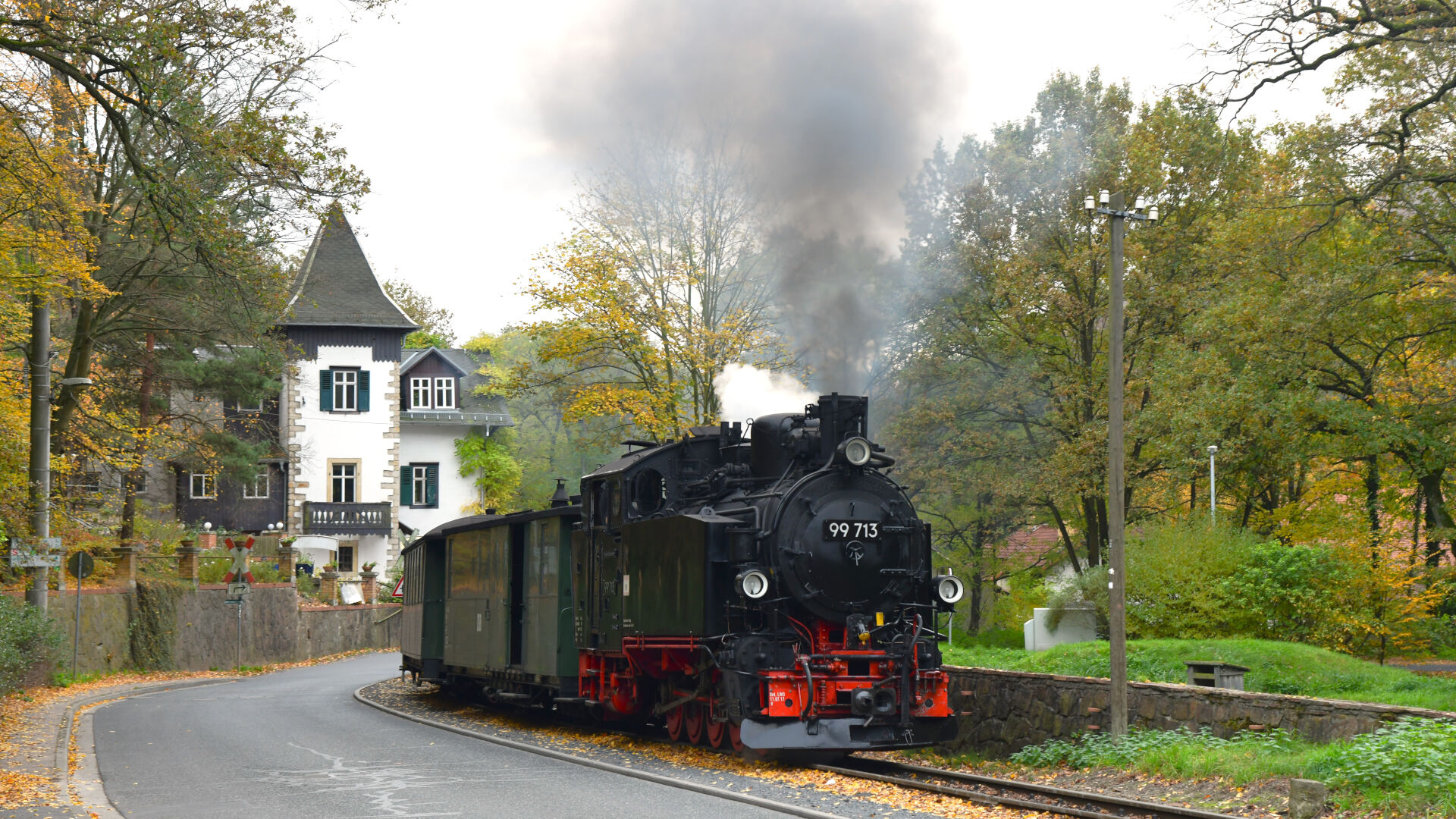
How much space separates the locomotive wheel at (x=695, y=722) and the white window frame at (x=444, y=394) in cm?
3796

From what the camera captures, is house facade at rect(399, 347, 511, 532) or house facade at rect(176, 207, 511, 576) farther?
house facade at rect(399, 347, 511, 532)

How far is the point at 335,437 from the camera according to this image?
150 feet

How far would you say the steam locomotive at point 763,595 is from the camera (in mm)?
11984

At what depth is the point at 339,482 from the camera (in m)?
45.9

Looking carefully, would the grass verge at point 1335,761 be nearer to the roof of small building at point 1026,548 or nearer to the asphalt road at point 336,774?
the asphalt road at point 336,774

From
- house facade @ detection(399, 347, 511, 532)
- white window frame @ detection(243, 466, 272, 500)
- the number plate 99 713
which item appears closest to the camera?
the number plate 99 713

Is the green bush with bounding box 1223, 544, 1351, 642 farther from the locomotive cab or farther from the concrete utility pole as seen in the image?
the concrete utility pole

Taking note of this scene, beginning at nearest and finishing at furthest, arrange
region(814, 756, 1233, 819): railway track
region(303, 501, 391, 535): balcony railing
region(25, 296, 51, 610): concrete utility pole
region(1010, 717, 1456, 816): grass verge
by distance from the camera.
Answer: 1. region(1010, 717, 1456, 816): grass verge
2. region(814, 756, 1233, 819): railway track
3. region(25, 296, 51, 610): concrete utility pole
4. region(303, 501, 391, 535): balcony railing

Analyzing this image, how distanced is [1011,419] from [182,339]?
20638 mm

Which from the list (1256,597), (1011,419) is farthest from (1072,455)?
(1256,597)

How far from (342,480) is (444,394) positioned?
601 centimetres

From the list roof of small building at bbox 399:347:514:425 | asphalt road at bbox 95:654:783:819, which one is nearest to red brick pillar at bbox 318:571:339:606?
roof of small building at bbox 399:347:514:425

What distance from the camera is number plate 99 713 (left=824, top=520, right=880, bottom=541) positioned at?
12.4 metres

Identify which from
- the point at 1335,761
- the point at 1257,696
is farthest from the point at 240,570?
the point at 1335,761
